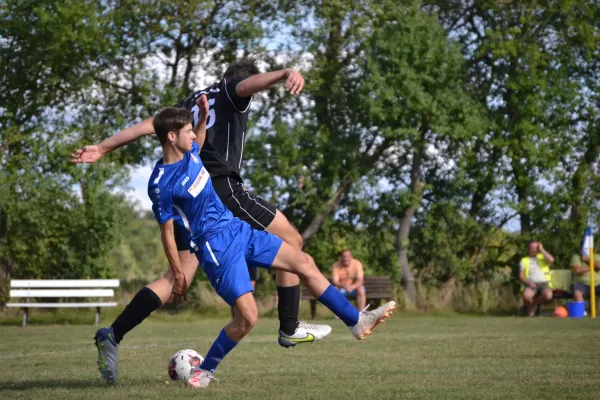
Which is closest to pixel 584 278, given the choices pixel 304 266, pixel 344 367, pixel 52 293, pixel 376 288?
pixel 376 288

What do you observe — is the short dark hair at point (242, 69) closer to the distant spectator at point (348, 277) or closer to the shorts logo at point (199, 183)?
the shorts logo at point (199, 183)

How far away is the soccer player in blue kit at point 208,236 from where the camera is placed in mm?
6086

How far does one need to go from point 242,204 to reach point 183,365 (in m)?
1.20

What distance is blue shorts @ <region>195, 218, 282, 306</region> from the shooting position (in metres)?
6.09

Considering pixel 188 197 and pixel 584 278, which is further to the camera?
pixel 584 278

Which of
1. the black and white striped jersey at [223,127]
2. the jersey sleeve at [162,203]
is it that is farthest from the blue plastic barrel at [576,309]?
the jersey sleeve at [162,203]

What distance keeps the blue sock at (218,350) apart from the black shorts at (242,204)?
2.83 feet

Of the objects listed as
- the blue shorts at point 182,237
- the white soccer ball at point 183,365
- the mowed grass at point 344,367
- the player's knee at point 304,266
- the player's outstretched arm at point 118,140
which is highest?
the player's outstretched arm at point 118,140

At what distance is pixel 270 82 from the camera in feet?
20.3

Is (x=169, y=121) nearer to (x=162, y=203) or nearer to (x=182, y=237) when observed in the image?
(x=162, y=203)

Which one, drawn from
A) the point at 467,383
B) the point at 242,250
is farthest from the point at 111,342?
the point at 467,383

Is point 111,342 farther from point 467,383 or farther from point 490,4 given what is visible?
point 490,4

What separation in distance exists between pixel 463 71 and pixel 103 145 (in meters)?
17.2

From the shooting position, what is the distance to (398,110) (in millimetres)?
21469
